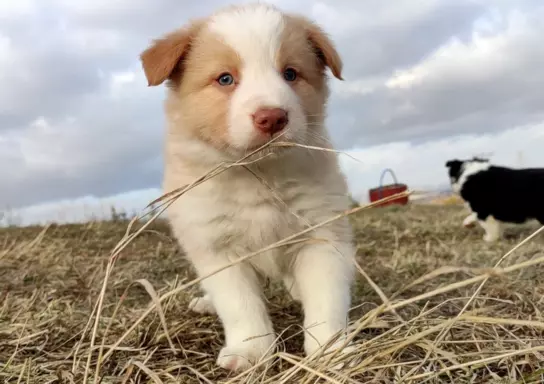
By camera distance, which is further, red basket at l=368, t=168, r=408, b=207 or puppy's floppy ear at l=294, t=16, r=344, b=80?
red basket at l=368, t=168, r=408, b=207

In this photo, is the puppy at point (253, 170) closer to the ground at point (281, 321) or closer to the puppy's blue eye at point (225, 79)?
the puppy's blue eye at point (225, 79)

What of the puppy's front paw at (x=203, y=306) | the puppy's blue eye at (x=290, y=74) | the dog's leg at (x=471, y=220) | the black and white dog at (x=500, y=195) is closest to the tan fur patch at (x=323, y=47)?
the puppy's blue eye at (x=290, y=74)

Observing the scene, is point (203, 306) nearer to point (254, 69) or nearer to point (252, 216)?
point (252, 216)

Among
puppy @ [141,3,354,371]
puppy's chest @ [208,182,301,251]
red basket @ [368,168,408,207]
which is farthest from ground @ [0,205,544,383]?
red basket @ [368,168,408,207]

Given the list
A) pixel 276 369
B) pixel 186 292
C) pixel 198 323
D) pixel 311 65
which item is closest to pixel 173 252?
pixel 186 292

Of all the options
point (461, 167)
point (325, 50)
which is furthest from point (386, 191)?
point (325, 50)

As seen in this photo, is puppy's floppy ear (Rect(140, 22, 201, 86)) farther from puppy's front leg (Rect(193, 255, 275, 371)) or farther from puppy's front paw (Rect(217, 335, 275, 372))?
puppy's front paw (Rect(217, 335, 275, 372))
